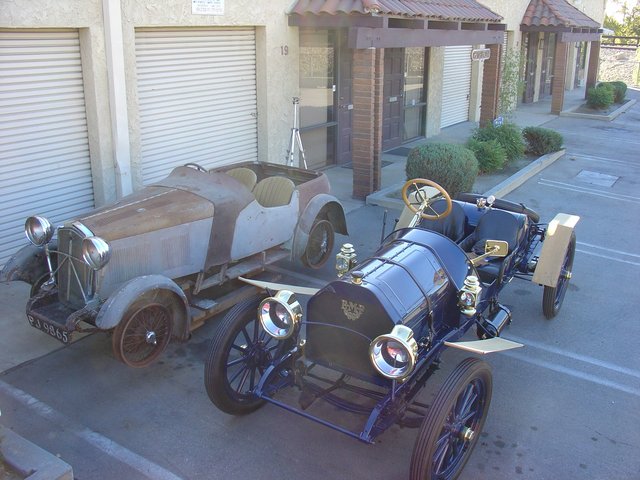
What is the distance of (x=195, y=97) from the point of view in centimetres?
898

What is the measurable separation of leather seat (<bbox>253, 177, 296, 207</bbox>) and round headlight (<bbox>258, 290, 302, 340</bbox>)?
2.58 m

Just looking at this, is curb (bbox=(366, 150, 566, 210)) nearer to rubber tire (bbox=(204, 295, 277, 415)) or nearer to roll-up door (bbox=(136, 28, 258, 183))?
roll-up door (bbox=(136, 28, 258, 183))

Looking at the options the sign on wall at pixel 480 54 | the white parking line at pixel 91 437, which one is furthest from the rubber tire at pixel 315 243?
the sign on wall at pixel 480 54

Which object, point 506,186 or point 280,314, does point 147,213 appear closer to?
point 280,314

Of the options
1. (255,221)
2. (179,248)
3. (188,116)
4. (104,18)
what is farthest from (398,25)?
(179,248)

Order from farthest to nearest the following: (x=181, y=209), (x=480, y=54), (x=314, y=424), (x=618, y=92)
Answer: (x=618, y=92)
(x=480, y=54)
(x=181, y=209)
(x=314, y=424)

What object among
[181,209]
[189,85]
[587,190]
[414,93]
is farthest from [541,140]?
[181,209]

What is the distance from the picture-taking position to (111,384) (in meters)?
4.98

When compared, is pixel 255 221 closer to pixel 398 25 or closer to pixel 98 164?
pixel 98 164

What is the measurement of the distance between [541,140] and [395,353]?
10.6 meters

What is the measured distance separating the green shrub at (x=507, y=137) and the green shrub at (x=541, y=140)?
80cm

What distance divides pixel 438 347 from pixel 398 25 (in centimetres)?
672

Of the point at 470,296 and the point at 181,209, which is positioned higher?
the point at 181,209

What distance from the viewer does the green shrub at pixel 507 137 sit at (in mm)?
12141
